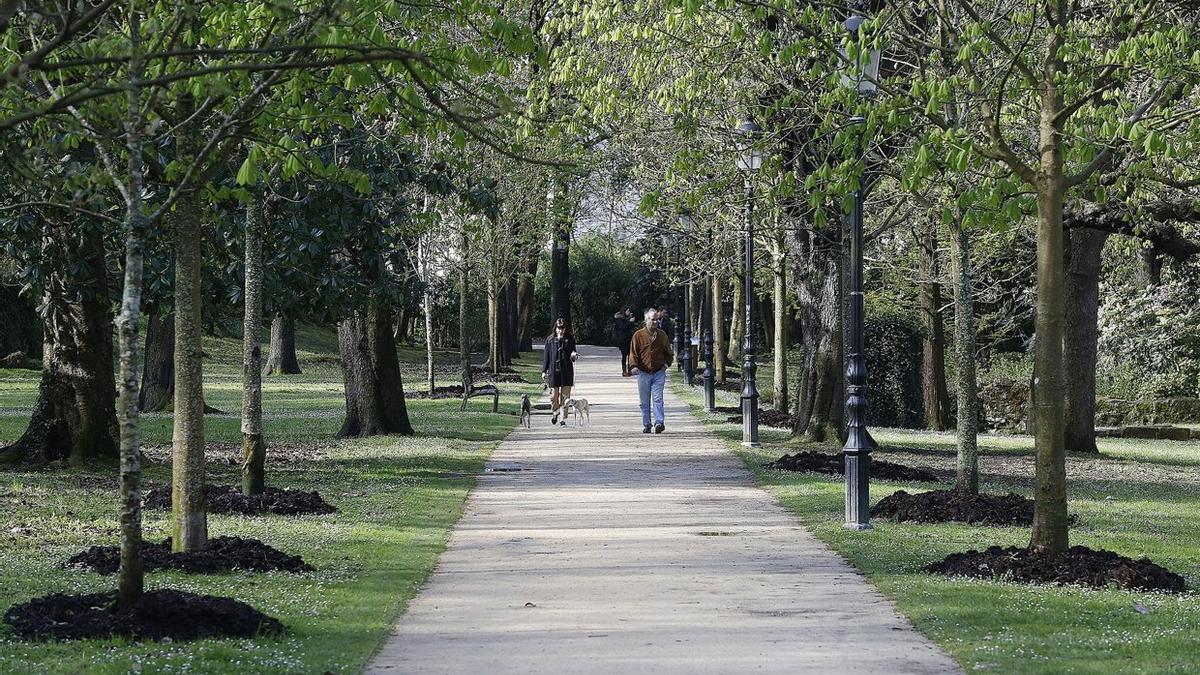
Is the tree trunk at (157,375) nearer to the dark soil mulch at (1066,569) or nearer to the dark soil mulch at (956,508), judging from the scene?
the dark soil mulch at (956,508)

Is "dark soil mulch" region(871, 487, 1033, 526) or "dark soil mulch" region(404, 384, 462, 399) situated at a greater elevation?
"dark soil mulch" region(404, 384, 462, 399)

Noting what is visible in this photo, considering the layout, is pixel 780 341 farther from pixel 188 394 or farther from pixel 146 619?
pixel 146 619

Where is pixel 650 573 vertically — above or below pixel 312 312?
below

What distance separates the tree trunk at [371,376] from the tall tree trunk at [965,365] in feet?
33.1

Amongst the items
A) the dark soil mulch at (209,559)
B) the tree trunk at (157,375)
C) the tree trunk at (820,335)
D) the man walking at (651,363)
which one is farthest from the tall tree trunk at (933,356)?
the dark soil mulch at (209,559)

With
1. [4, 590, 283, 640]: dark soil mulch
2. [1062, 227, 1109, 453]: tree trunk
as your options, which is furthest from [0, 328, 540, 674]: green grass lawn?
[1062, 227, 1109, 453]: tree trunk

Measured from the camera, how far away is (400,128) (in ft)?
34.4

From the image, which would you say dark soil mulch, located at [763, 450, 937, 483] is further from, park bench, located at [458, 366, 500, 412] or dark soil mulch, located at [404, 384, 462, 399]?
dark soil mulch, located at [404, 384, 462, 399]

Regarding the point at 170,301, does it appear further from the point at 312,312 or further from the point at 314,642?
the point at 314,642

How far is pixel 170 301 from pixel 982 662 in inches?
449

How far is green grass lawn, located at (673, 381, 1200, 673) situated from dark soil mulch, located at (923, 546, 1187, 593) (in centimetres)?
20

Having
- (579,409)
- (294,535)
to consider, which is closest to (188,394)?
(294,535)

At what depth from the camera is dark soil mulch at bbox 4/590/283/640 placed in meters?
7.43

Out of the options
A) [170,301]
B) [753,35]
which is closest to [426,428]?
[170,301]
